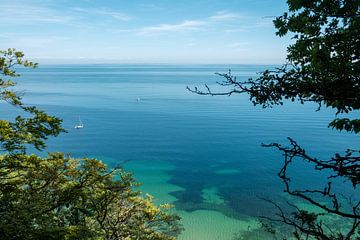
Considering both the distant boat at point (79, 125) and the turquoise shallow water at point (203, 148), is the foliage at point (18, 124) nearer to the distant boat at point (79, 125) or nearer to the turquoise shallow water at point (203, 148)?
the turquoise shallow water at point (203, 148)

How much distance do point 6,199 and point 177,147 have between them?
57.5 m

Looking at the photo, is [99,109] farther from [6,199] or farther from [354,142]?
[6,199]

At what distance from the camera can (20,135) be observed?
1085 centimetres

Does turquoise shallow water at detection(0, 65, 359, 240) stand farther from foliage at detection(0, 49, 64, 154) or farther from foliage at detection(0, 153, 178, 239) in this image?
A: foliage at detection(0, 49, 64, 154)

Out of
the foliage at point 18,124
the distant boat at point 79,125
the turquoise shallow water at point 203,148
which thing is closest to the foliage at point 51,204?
the foliage at point 18,124

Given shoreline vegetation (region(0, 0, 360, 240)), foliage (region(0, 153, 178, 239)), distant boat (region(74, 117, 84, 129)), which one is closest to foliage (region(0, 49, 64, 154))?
shoreline vegetation (region(0, 0, 360, 240))

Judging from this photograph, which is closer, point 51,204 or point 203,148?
point 51,204

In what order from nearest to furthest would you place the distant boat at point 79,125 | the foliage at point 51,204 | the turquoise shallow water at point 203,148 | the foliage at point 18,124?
the foliage at point 51,204 → the foliage at point 18,124 → the turquoise shallow water at point 203,148 → the distant boat at point 79,125

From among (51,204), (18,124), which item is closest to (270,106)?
(18,124)

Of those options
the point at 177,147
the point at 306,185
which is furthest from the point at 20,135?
the point at 177,147

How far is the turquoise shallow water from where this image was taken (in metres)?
39.6

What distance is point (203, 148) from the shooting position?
2638 inches

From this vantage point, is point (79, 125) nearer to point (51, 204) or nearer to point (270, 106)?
point (51, 204)

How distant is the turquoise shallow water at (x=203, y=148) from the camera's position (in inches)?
1559
